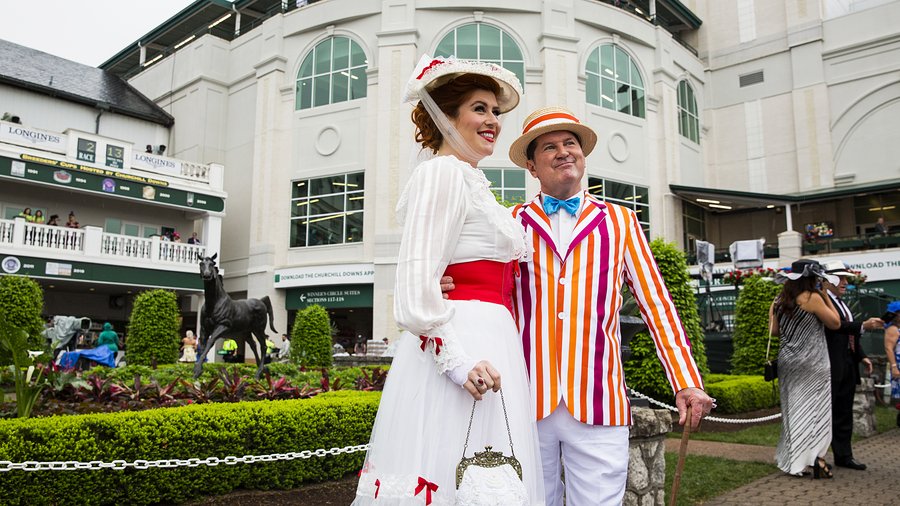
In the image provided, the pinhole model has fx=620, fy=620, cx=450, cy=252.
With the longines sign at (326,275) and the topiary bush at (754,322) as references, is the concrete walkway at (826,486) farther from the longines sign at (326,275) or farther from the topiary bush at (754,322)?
the longines sign at (326,275)

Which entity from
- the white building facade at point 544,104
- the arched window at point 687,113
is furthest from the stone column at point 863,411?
the arched window at point 687,113

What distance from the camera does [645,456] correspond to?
14.5 ft

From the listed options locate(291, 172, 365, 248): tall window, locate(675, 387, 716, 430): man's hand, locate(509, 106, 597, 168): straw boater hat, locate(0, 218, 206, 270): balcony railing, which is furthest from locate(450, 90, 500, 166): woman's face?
locate(291, 172, 365, 248): tall window

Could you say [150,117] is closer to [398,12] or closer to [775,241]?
[398,12]

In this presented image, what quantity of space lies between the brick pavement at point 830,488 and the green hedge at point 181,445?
12.0 feet

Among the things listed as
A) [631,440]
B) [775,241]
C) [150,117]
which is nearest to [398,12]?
[150,117]

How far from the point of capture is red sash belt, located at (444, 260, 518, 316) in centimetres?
232

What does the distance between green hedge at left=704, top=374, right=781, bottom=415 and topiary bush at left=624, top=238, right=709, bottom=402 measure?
519 millimetres

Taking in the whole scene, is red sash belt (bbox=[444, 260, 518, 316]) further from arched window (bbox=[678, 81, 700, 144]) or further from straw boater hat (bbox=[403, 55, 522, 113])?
arched window (bbox=[678, 81, 700, 144])

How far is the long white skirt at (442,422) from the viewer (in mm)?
2086

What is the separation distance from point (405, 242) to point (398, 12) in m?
26.8

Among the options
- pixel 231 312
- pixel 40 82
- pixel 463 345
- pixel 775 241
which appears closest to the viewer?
pixel 463 345

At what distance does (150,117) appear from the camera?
32438mm

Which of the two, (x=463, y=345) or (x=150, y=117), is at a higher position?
(x=150, y=117)
